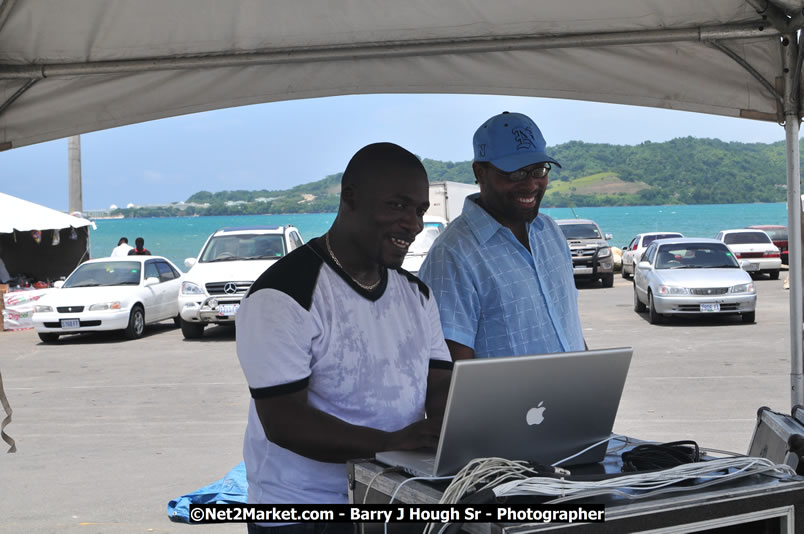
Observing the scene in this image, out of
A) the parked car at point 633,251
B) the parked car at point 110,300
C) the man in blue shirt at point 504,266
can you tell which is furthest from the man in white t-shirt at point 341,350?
the parked car at point 633,251

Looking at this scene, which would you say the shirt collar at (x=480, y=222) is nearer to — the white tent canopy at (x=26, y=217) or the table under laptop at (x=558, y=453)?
the table under laptop at (x=558, y=453)

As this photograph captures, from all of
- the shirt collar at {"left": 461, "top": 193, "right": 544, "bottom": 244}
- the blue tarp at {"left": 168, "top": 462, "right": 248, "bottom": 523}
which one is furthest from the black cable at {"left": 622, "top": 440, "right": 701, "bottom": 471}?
the blue tarp at {"left": 168, "top": 462, "right": 248, "bottom": 523}

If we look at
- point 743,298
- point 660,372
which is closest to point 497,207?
point 660,372

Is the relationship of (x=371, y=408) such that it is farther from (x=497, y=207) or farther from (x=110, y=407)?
(x=110, y=407)

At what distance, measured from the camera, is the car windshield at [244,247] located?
51.0 ft

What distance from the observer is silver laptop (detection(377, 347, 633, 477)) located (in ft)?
6.27

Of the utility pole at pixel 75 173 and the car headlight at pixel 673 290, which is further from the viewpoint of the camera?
the utility pole at pixel 75 173

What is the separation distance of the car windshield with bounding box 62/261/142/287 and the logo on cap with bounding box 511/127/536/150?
14.5 meters

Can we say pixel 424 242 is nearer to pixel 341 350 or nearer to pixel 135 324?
pixel 135 324

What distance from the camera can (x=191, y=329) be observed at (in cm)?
1549

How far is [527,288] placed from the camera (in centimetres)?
316

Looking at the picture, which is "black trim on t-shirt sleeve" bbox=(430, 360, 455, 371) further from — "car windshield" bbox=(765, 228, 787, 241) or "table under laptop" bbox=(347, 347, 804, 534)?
"car windshield" bbox=(765, 228, 787, 241)

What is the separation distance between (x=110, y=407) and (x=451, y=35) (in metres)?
7.06

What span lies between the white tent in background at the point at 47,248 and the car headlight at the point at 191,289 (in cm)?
747
